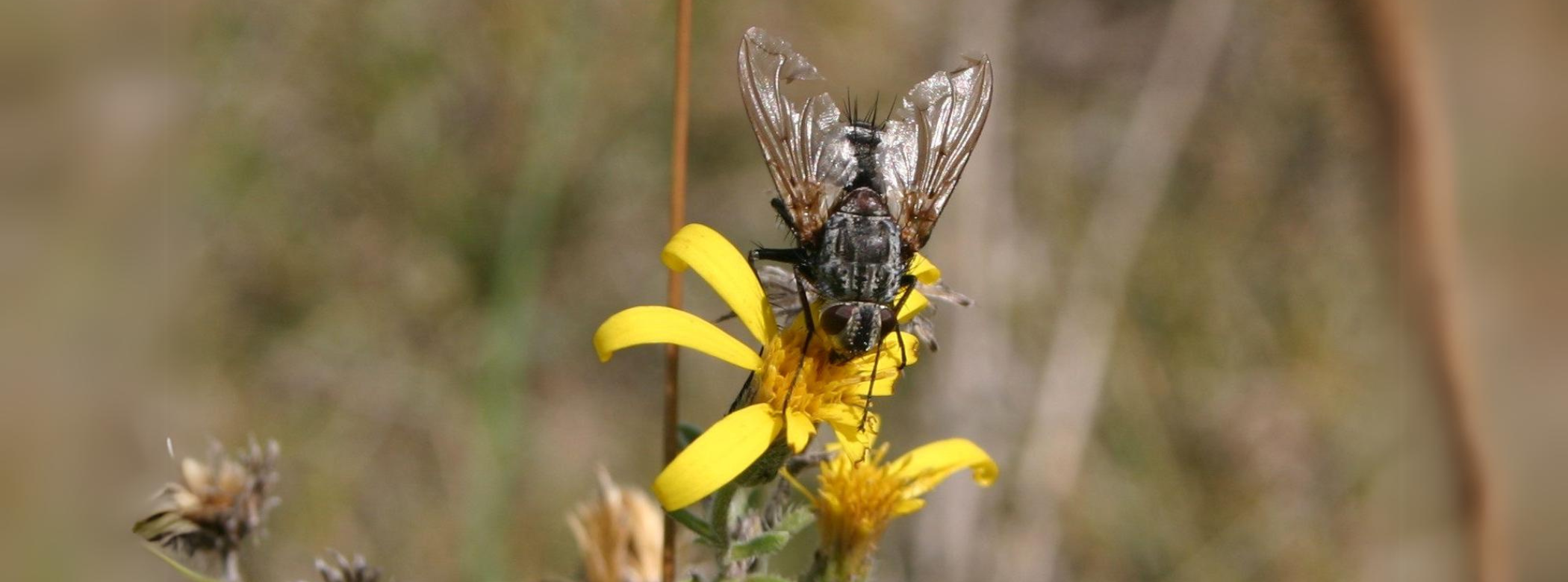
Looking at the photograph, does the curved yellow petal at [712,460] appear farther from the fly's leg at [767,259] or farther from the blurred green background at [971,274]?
the blurred green background at [971,274]

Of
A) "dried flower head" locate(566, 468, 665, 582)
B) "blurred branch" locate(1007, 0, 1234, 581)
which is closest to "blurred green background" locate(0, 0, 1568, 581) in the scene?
"blurred branch" locate(1007, 0, 1234, 581)

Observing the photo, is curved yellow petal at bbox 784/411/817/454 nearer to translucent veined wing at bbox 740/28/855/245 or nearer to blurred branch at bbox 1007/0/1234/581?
translucent veined wing at bbox 740/28/855/245

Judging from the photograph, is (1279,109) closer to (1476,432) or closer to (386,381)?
(1476,432)

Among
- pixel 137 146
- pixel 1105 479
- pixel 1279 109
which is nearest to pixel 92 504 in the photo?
pixel 137 146

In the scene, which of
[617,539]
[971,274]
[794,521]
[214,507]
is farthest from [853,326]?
[971,274]

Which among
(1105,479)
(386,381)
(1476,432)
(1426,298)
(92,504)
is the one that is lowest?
(92,504)

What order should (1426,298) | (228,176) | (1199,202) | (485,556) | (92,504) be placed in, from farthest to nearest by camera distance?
(1199,202)
(228,176)
(485,556)
(1426,298)
(92,504)

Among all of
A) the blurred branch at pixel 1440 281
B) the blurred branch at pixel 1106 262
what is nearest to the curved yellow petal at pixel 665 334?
the blurred branch at pixel 1440 281
